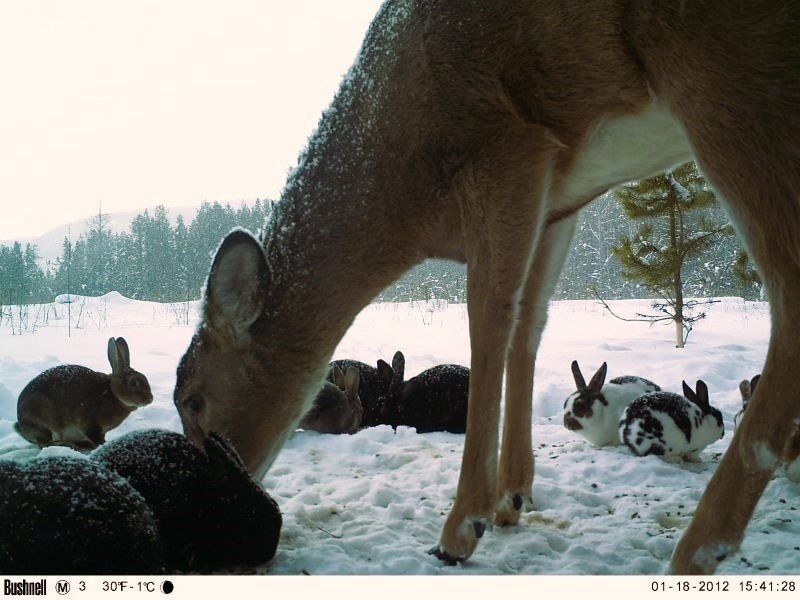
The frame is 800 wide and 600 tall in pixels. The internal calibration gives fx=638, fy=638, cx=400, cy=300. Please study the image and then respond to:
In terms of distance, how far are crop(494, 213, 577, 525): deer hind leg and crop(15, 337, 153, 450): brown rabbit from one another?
7.20 feet

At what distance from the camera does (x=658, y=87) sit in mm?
2096

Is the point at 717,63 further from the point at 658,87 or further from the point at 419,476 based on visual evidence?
the point at 419,476

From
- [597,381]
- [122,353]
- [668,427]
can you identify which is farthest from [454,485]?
[122,353]

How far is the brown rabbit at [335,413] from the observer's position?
14.3 ft

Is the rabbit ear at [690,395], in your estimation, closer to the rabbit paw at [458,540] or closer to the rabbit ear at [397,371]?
the rabbit ear at [397,371]

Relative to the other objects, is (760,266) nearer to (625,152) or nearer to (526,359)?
(625,152)

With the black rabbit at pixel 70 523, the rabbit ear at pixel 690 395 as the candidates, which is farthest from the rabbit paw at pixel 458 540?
the rabbit ear at pixel 690 395

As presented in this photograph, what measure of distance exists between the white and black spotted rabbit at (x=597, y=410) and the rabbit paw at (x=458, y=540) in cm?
187

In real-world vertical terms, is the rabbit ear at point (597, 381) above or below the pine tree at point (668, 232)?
below

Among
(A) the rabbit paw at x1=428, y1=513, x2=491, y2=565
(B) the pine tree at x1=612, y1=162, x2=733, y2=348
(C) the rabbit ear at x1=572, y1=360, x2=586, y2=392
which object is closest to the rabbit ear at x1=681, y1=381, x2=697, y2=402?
(C) the rabbit ear at x1=572, y1=360, x2=586, y2=392

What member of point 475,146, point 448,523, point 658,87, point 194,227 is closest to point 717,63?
point 658,87

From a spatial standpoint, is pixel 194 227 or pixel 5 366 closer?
pixel 5 366

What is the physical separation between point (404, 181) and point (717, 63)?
1.16 meters

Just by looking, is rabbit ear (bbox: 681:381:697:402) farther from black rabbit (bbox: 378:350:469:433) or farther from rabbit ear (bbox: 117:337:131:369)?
rabbit ear (bbox: 117:337:131:369)
